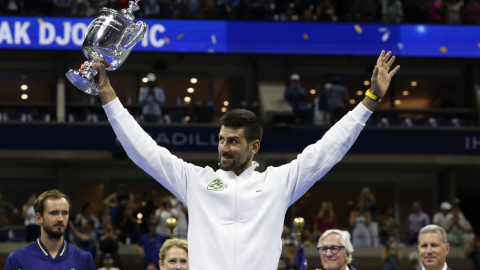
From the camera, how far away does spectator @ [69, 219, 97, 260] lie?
11.6 m

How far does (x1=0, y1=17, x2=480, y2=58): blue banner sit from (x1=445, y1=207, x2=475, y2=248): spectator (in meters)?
5.94

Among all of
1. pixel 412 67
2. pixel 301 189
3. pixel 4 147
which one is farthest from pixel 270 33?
pixel 301 189

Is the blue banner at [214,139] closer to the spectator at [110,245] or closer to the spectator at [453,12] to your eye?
the spectator at [453,12]

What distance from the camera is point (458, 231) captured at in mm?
14023

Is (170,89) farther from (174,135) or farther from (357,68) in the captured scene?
(357,68)

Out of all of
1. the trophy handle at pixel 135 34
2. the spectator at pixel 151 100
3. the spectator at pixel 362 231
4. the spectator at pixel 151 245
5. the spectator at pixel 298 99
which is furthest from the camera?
the spectator at pixel 298 99

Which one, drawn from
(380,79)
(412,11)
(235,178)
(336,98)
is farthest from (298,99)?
(235,178)

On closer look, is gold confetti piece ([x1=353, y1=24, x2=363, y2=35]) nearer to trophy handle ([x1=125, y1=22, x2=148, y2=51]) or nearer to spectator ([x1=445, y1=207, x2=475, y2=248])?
spectator ([x1=445, y1=207, x2=475, y2=248])

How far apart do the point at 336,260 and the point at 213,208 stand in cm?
264

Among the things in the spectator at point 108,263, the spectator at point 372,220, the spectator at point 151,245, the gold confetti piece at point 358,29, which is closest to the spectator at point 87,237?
the spectator at point 151,245

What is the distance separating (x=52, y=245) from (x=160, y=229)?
7639mm

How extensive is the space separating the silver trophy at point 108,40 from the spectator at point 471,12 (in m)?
16.8

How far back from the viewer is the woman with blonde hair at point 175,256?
4828mm

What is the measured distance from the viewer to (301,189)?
10.6 feet
